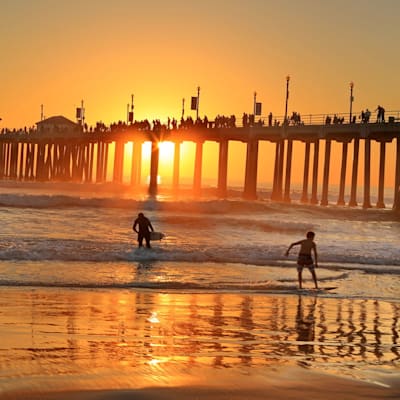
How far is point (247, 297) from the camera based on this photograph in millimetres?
13227

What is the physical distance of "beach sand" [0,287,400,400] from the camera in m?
6.58

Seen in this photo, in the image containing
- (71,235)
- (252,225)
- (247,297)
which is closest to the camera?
(247,297)

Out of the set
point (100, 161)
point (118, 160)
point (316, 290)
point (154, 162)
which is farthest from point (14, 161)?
point (316, 290)

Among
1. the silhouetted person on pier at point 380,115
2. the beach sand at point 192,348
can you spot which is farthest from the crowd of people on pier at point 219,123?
the beach sand at point 192,348

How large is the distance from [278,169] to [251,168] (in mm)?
2114

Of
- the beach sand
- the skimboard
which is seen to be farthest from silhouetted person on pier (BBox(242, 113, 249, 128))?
the beach sand

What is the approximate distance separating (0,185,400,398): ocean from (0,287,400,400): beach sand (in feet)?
0.07

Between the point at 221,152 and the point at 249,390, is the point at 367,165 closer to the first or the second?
the point at 221,152

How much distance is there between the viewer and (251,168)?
58344mm

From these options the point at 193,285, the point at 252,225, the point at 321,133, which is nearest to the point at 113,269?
the point at 193,285

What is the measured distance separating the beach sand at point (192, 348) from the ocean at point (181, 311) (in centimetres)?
2

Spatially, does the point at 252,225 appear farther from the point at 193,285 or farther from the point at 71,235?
the point at 193,285

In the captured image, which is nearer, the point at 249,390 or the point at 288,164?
the point at 249,390

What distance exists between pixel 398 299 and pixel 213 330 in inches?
210
